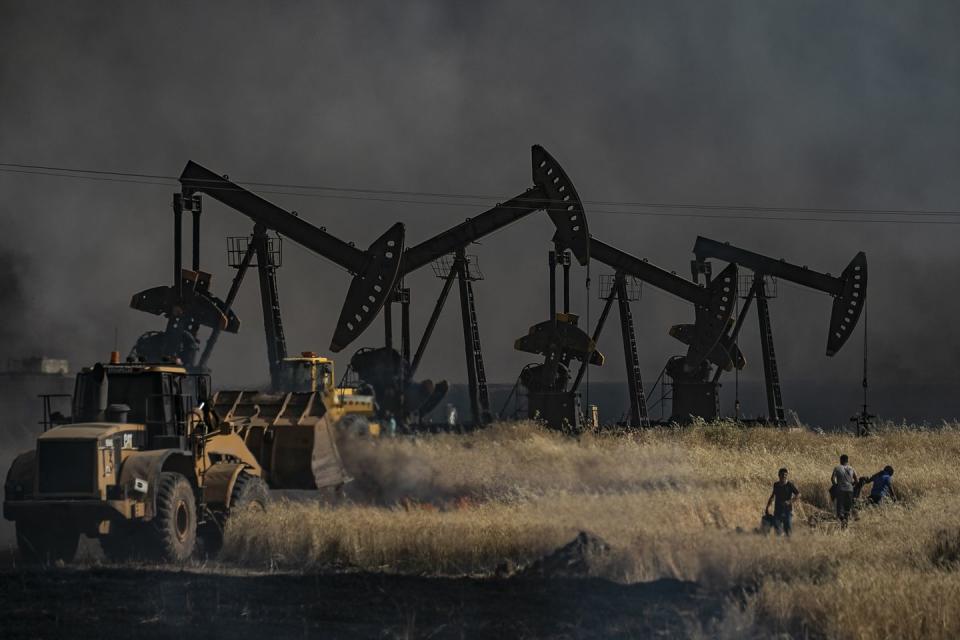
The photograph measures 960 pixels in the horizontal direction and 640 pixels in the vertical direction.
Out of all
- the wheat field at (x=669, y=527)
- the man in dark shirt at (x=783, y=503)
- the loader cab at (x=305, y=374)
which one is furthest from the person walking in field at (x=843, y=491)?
the loader cab at (x=305, y=374)

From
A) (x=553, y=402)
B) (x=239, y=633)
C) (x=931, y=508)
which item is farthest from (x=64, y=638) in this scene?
(x=553, y=402)

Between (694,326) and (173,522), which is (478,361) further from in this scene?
(173,522)

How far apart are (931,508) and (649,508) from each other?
200 inches

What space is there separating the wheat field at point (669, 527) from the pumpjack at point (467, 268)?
11063mm

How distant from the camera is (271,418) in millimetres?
20438

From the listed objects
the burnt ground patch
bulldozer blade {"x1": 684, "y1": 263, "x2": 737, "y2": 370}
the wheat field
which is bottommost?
the burnt ground patch

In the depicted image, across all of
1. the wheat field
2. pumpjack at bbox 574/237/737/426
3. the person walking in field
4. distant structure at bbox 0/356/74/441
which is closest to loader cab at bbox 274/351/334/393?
the wheat field

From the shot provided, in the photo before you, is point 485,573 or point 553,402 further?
point 553,402

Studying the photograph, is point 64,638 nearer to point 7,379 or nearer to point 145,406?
point 145,406

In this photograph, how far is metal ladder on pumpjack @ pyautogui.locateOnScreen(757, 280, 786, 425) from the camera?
50281 mm

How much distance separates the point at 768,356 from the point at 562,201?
44.9 feet

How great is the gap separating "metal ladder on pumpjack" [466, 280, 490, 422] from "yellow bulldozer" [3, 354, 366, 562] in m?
25.1

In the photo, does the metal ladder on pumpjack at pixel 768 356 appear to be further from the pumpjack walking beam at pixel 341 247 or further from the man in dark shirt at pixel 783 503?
the man in dark shirt at pixel 783 503

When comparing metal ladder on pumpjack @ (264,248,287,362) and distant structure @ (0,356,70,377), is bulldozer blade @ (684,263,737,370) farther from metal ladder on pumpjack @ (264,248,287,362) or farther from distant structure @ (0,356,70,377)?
distant structure @ (0,356,70,377)
